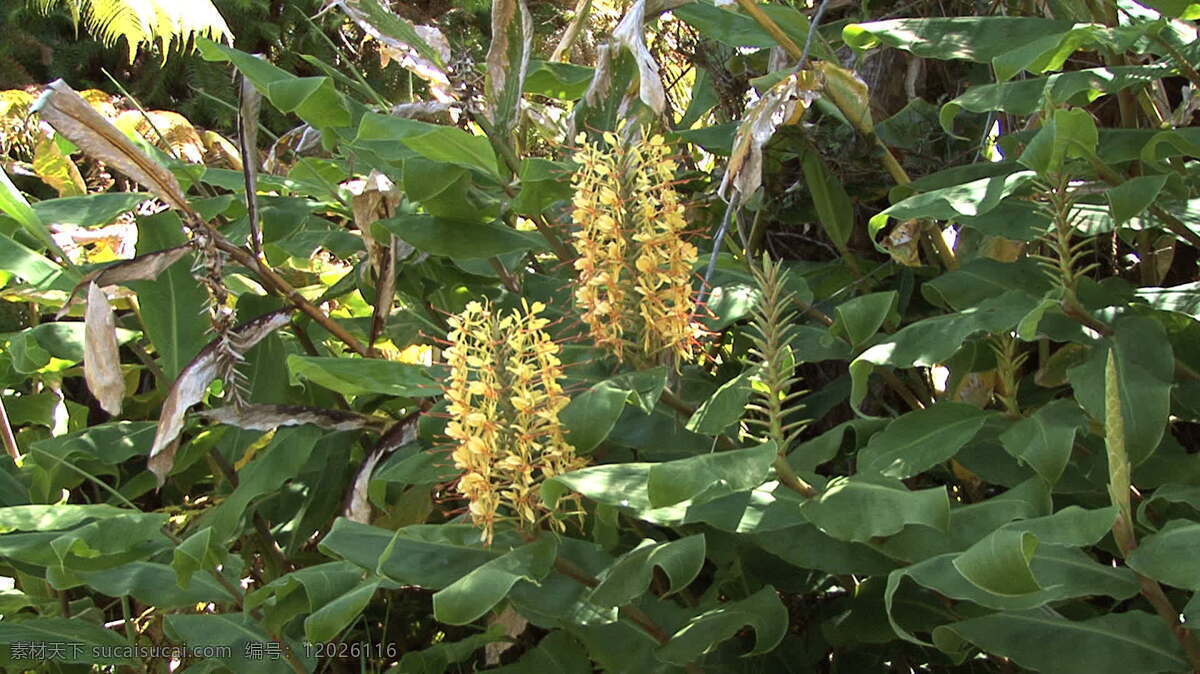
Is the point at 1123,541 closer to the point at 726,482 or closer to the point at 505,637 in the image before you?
the point at 726,482

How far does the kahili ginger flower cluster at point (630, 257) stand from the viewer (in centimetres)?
110

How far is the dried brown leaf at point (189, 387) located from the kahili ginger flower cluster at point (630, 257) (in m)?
0.51

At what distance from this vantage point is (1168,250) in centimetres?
166

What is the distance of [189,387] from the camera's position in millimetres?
1368

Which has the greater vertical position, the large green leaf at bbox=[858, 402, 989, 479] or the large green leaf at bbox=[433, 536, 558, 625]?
the large green leaf at bbox=[858, 402, 989, 479]

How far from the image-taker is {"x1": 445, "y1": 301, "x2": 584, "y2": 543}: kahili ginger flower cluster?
1.02m

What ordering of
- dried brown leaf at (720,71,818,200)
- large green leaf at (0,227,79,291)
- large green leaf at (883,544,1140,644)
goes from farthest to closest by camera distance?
large green leaf at (0,227,79,291) < dried brown leaf at (720,71,818,200) < large green leaf at (883,544,1140,644)

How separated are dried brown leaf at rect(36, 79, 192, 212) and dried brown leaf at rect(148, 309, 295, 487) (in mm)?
175

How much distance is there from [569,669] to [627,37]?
A: 74 centimetres

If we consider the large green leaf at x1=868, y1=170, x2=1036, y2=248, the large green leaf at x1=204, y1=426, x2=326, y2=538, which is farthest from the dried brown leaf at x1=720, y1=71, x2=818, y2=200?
the large green leaf at x1=204, y1=426, x2=326, y2=538

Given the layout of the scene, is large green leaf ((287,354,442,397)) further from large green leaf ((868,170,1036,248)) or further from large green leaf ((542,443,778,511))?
large green leaf ((868,170,1036,248))

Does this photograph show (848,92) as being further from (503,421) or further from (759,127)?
(503,421)

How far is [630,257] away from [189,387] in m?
0.59

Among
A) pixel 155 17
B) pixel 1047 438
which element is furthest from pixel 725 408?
pixel 155 17
